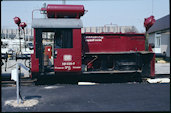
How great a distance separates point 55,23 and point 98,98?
4.30m

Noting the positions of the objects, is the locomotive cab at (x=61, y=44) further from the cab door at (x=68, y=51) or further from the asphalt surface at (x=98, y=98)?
the asphalt surface at (x=98, y=98)

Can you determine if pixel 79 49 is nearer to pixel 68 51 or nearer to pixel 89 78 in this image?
pixel 68 51

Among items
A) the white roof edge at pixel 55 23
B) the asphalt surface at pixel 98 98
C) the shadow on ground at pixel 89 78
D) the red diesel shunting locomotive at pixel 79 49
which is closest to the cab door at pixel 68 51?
the red diesel shunting locomotive at pixel 79 49

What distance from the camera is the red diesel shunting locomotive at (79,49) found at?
8.34m

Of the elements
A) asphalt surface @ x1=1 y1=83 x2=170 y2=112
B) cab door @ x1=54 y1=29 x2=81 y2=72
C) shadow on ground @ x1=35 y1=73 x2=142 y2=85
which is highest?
cab door @ x1=54 y1=29 x2=81 y2=72

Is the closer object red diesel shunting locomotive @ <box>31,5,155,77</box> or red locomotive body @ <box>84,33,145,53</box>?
red diesel shunting locomotive @ <box>31,5,155,77</box>

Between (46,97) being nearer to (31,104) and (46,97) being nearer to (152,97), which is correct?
(31,104)

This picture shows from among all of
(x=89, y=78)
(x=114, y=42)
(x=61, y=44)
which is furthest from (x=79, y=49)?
(x=114, y=42)

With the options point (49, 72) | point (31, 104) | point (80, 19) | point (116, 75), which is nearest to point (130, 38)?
point (116, 75)

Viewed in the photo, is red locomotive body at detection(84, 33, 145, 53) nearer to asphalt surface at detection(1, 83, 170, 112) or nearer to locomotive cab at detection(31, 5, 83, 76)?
locomotive cab at detection(31, 5, 83, 76)

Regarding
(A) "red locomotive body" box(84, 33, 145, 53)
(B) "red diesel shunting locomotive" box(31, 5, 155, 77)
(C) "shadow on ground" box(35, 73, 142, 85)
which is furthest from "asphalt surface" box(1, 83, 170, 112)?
(A) "red locomotive body" box(84, 33, 145, 53)

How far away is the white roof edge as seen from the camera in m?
8.27

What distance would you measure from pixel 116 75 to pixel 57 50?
389 centimetres

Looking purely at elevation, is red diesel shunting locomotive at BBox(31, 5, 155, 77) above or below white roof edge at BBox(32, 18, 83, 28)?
below
